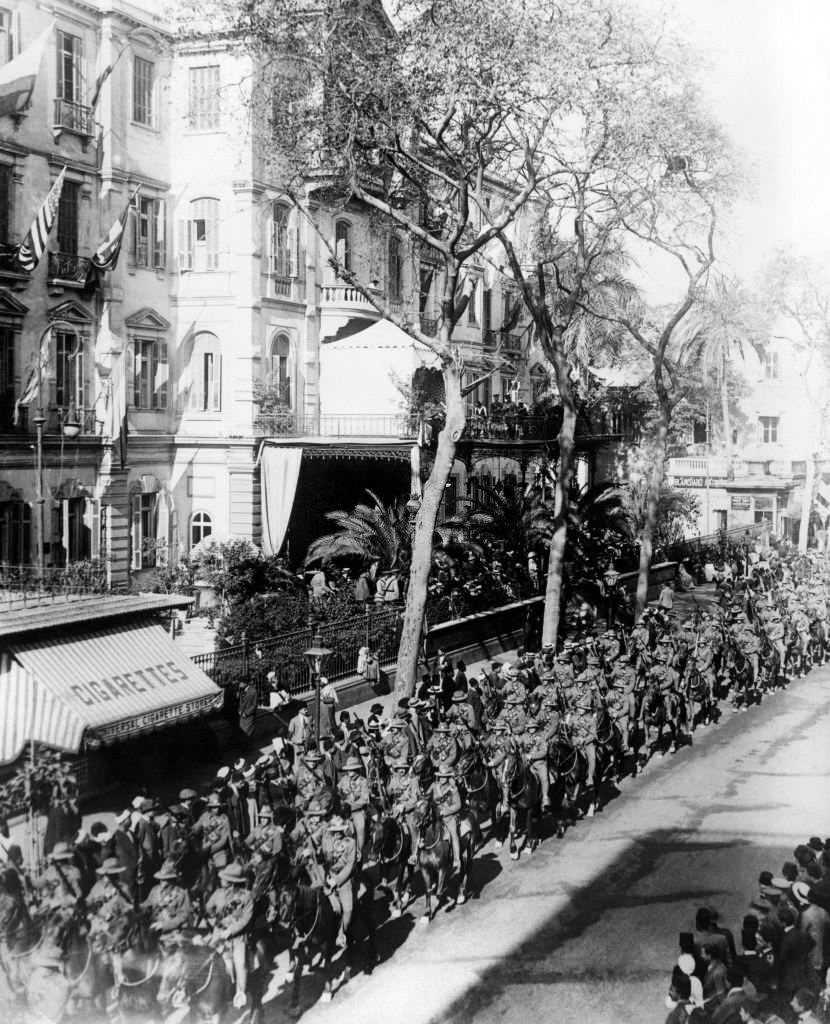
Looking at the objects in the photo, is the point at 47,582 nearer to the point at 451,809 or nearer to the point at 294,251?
the point at 294,251

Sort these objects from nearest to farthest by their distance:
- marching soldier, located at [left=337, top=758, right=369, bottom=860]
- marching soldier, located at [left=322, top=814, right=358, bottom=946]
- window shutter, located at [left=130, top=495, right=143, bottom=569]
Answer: marching soldier, located at [left=322, top=814, right=358, bottom=946] → marching soldier, located at [left=337, top=758, right=369, bottom=860] → window shutter, located at [left=130, top=495, right=143, bottom=569]

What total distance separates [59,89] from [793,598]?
19.8 meters

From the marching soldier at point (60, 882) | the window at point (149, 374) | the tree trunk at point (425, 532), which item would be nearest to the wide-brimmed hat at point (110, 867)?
the marching soldier at point (60, 882)

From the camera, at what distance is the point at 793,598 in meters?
25.9

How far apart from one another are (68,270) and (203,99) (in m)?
6.32

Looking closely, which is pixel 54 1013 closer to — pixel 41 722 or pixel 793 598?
pixel 41 722

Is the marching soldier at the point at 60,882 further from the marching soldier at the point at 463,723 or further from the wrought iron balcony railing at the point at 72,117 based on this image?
the wrought iron balcony railing at the point at 72,117

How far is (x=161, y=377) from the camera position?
2880 centimetres

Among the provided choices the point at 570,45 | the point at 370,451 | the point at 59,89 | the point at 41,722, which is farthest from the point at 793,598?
the point at 59,89

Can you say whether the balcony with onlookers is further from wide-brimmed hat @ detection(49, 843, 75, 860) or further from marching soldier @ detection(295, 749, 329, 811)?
wide-brimmed hat @ detection(49, 843, 75, 860)

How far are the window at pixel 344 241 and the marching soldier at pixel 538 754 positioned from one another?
20133 mm

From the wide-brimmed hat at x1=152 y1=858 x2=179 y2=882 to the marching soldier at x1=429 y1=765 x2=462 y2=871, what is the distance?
3.16 metres

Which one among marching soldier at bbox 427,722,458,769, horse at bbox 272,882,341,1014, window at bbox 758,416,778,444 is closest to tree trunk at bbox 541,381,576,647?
marching soldier at bbox 427,722,458,769

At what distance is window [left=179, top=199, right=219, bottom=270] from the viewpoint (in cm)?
2855
